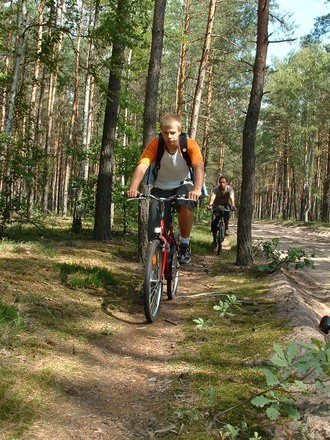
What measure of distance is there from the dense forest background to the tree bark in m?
1.29

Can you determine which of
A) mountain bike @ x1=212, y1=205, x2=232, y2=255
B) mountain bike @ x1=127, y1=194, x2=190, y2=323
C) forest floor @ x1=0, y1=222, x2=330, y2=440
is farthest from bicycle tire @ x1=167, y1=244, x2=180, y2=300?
mountain bike @ x1=212, y1=205, x2=232, y2=255

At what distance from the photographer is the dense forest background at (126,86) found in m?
10.3

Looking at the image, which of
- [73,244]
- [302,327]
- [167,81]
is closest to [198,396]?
[302,327]

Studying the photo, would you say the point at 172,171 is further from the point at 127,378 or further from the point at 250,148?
the point at 250,148

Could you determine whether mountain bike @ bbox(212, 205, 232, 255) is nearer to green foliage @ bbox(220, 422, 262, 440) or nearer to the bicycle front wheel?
the bicycle front wheel

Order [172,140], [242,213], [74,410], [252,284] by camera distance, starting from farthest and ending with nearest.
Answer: [242,213], [252,284], [172,140], [74,410]

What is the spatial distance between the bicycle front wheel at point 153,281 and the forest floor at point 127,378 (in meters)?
0.19

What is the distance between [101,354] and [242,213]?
17.9 feet

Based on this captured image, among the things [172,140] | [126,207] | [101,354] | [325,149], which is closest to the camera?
[101,354]

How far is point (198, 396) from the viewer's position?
294 centimetres

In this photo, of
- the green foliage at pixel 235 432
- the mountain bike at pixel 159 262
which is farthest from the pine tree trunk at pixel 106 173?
the green foliage at pixel 235 432

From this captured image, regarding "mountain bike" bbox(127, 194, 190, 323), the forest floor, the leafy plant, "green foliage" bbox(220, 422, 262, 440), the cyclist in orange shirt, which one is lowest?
the forest floor

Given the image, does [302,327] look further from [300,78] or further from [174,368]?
[300,78]

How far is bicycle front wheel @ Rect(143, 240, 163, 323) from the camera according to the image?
453 centimetres
